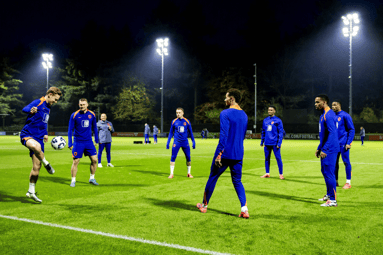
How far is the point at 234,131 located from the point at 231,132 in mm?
51

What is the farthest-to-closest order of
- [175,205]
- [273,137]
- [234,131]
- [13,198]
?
[273,137] < [13,198] < [175,205] < [234,131]

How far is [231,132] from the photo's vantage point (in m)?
5.51

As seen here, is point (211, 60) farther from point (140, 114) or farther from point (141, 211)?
point (141, 211)

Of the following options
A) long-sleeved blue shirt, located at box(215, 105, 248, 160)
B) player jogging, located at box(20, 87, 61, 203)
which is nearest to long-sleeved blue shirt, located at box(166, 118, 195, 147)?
player jogging, located at box(20, 87, 61, 203)

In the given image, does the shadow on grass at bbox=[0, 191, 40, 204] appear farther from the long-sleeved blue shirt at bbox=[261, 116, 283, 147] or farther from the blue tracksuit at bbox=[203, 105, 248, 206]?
the long-sleeved blue shirt at bbox=[261, 116, 283, 147]

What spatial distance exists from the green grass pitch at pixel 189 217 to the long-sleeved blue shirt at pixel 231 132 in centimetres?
113

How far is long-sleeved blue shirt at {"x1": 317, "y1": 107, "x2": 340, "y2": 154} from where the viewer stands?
258 inches

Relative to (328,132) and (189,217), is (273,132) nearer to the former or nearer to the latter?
(328,132)

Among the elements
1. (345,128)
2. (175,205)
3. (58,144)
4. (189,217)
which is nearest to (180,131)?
(58,144)

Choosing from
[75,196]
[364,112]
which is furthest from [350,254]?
[364,112]

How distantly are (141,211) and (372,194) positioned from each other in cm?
534

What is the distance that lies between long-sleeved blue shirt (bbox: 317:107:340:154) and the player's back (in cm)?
199

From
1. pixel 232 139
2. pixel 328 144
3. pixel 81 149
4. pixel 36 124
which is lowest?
pixel 81 149

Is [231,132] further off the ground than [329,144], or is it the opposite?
[231,132]
